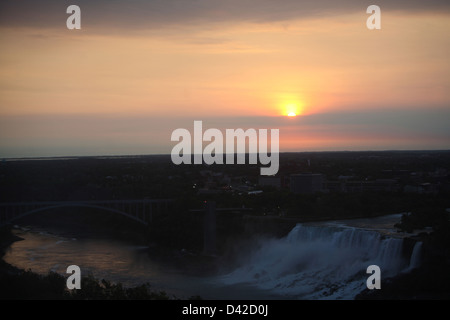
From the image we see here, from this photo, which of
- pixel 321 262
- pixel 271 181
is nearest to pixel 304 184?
pixel 271 181

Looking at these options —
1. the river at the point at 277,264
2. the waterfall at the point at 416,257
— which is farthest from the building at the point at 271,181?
the waterfall at the point at 416,257

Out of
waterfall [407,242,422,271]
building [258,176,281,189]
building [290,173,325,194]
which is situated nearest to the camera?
waterfall [407,242,422,271]

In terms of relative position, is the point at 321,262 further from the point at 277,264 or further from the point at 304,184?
the point at 304,184

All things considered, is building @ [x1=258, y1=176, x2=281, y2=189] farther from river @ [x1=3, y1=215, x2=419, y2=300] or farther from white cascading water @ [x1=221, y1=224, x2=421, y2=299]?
white cascading water @ [x1=221, y1=224, x2=421, y2=299]

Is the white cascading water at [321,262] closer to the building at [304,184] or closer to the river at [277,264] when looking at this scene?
the river at [277,264]

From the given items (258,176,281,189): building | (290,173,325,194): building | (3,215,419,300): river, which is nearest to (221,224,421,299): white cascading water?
(3,215,419,300): river

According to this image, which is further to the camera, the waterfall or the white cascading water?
the white cascading water

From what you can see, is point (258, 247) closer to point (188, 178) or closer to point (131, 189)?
point (131, 189)
